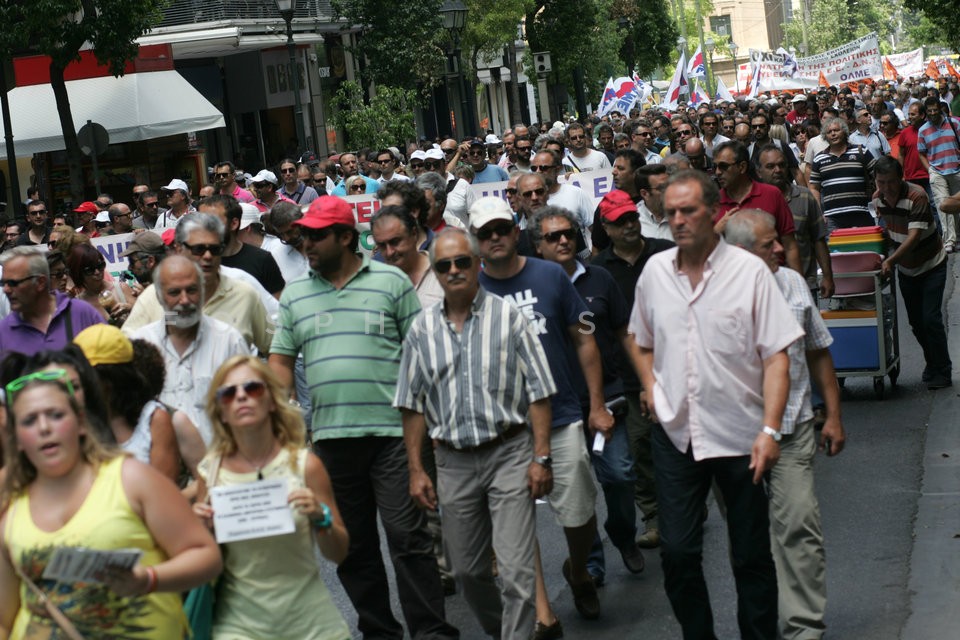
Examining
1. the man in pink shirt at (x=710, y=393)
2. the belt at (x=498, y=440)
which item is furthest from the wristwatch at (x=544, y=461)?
the man in pink shirt at (x=710, y=393)

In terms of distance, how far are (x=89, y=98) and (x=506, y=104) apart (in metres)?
41.8

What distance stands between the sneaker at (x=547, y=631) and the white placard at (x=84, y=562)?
310 centimetres

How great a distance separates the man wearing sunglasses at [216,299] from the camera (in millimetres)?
7461

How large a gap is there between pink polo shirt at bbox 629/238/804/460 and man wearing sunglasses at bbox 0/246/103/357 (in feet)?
10.8

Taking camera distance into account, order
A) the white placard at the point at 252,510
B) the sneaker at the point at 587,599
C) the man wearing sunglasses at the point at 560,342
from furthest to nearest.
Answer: the sneaker at the point at 587,599, the man wearing sunglasses at the point at 560,342, the white placard at the point at 252,510

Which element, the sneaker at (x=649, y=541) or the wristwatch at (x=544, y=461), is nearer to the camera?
the wristwatch at (x=544, y=461)

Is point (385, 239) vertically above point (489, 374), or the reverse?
point (385, 239)

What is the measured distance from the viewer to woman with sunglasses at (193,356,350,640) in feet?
15.8

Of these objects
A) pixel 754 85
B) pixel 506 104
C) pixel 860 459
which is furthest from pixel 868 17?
pixel 860 459

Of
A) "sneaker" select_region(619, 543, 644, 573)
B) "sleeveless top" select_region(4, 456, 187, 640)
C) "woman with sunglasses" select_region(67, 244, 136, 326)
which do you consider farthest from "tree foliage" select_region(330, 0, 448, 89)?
"sleeveless top" select_region(4, 456, 187, 640)

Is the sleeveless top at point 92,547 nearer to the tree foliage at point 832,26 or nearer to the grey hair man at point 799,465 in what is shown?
the grey hair man at point 799,465

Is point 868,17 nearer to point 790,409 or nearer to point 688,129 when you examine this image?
point 688,129

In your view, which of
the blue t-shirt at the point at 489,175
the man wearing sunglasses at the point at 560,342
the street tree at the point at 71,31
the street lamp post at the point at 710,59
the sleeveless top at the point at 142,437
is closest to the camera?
the sleeveless top at the point at 142,437

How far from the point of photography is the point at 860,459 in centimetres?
993
